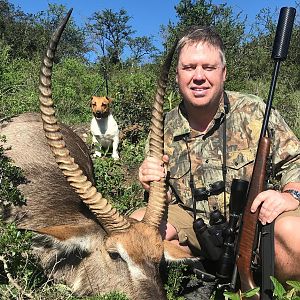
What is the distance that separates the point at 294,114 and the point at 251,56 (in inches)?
272

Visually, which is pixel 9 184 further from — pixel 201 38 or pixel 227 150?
pixel 201 38

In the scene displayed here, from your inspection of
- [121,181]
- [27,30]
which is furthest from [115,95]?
[27,30]

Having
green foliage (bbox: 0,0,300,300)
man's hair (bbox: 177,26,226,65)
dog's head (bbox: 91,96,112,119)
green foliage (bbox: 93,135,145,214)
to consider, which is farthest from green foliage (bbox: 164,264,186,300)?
dog's head (bbox: 91,96,112,119)

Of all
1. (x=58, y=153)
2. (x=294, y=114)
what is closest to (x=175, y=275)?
(x=58, y=153)

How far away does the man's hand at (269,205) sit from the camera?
144 inches

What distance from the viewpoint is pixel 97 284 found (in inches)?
161

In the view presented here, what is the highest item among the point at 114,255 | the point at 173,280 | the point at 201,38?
the point at 201,38

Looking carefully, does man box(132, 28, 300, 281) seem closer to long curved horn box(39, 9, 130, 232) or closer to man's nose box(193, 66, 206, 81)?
man's nose box(193, 66, 206, 81)

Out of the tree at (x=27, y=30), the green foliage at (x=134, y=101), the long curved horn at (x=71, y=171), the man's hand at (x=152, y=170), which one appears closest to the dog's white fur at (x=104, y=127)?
the green foliage at (x=134, y=101)

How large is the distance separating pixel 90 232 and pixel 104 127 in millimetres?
4749

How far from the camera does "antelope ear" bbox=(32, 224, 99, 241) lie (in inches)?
146

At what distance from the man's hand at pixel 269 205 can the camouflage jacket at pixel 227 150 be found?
2.03 ft

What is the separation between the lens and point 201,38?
449cm

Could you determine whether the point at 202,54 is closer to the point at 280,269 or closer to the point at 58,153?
the point at 58,153
